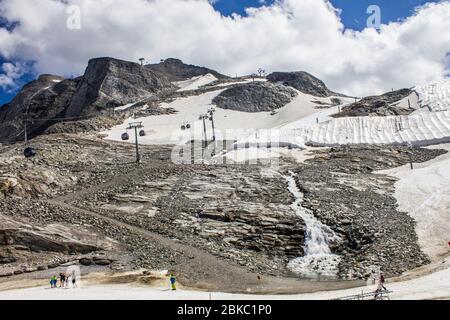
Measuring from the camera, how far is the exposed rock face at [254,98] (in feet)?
401

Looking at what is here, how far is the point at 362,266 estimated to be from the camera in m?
34.5

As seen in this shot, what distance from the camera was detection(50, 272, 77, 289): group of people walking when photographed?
98.3 ft

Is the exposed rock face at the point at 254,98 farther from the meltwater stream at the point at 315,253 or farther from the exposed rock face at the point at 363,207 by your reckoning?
the meltwater stream at the point at 315,253

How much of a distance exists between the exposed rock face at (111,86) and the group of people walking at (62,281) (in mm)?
94745

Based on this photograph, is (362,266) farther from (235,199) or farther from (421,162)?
(421,162)

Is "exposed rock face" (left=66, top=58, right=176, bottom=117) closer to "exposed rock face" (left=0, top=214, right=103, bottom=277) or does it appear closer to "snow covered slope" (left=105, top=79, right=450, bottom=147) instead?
"snow covered slope" (left=105, top=79, right=450, bottom=147)

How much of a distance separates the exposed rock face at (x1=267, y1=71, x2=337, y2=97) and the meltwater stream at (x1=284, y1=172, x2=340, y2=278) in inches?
4271

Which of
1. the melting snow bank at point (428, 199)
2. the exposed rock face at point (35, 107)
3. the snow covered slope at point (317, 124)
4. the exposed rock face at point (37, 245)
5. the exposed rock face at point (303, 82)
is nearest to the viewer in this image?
the exposed rock face at point (37, 245)

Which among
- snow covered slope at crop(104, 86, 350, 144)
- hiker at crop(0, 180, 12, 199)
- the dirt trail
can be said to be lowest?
the dirt trail

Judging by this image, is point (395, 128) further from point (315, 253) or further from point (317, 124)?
point (315, 253)

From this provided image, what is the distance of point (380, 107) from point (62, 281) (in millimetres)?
86320

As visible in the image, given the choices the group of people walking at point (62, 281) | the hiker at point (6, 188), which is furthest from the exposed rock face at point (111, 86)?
the group of people walking at point (62, 281)

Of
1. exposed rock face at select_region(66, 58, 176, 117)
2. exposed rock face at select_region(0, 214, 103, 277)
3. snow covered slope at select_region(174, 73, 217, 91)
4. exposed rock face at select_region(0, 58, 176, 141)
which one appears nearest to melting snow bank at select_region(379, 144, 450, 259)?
exposed rock face at select_region(0, 214, 103, 277)

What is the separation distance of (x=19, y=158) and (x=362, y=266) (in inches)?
1704
